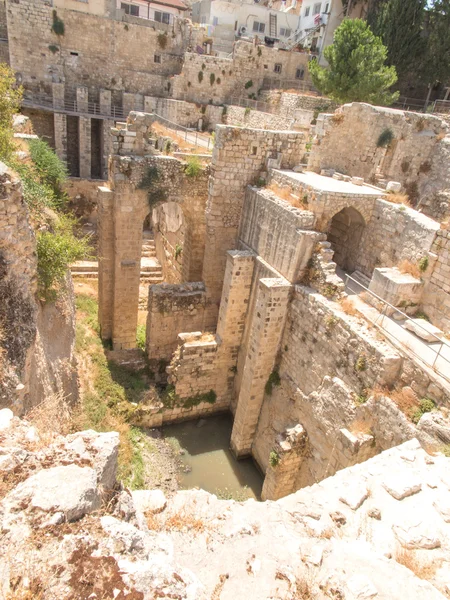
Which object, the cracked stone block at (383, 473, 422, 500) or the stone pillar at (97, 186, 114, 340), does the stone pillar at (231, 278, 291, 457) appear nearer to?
the stone pillar at (97, 186, 114, 340)

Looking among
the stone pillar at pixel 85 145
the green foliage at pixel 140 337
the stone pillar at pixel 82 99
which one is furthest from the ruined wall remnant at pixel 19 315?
the stone pillar at pixel 82 99

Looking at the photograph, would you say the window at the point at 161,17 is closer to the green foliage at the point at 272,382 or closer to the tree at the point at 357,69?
the tree at the point at 357,69

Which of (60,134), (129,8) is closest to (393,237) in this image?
(60,134)

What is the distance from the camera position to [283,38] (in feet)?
110

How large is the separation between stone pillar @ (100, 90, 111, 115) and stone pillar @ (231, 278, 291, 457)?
20.6m

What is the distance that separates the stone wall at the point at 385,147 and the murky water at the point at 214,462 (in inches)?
329

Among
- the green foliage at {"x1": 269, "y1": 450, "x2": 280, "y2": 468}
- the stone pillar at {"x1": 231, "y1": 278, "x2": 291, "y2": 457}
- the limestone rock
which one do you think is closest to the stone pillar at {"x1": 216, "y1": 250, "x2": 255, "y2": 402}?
the stone pillar at {"x1": 231, "y1": 278, "x2": 291, "y2": 457}

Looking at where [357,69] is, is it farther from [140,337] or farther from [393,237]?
[140,337]

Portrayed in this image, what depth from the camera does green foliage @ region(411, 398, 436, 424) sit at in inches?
248

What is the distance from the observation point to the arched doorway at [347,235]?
10.4 m

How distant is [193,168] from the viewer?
11680mm

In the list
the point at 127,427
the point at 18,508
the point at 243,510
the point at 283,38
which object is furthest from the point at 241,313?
the point at 283,38

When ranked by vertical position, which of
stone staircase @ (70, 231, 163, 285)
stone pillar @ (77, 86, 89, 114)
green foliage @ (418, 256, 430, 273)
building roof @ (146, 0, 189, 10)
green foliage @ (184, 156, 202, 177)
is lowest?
stone staircase @ (70, 231, 163, 285)

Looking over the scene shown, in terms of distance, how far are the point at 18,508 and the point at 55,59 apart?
28684 millimetres
